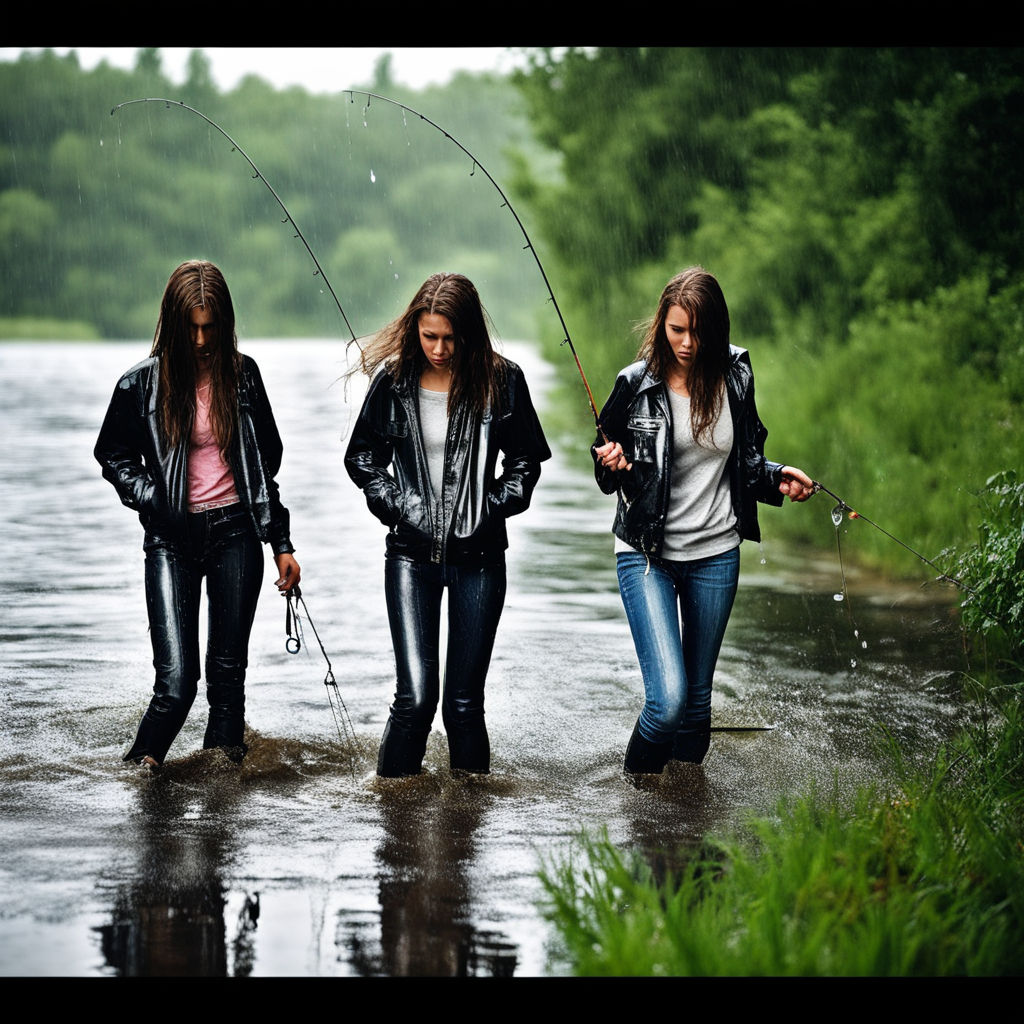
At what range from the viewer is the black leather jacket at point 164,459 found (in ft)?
21.1

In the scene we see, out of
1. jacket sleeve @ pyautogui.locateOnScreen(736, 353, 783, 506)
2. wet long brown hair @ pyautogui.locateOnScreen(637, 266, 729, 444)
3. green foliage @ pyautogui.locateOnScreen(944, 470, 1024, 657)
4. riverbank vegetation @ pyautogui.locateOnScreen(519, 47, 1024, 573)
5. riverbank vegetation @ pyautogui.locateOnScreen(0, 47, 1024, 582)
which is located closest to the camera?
wet long brown hair @ pyautogui.locateOnScreen(637, 266, 729, 444)

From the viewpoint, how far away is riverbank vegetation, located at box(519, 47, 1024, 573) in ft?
44.0

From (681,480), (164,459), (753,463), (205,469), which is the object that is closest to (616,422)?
(681,480)

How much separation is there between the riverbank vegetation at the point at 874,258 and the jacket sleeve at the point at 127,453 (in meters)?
6.03

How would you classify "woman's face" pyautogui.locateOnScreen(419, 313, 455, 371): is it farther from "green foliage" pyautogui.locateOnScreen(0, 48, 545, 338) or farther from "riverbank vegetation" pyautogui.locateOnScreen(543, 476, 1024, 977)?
"green foliage" pyautogui.locateOnScreen(0, 48, 545, 338)

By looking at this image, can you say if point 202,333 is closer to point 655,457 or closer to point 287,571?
point 287,571

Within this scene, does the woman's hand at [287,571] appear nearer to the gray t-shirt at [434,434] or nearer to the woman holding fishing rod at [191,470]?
the woman holding fishing rod at [191,470]

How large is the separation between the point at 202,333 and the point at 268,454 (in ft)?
1.82

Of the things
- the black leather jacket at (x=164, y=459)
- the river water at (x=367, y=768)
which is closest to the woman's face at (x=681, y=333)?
the black leather jacket at (x=164, y=459)

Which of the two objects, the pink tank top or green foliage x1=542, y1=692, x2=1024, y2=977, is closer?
green foliage x1=542, y1=692, x2=1024, y2=977

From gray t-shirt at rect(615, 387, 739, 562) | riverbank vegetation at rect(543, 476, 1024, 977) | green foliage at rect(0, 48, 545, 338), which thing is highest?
green foliage at rect(0, 48, 545, 338)

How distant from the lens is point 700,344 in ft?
20.5

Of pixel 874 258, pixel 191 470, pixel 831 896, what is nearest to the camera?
pixel 831 896

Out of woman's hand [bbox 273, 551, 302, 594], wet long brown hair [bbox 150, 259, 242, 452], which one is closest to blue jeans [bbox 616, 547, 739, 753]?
woman's hand [bbox 273, 551, 302, 594]
